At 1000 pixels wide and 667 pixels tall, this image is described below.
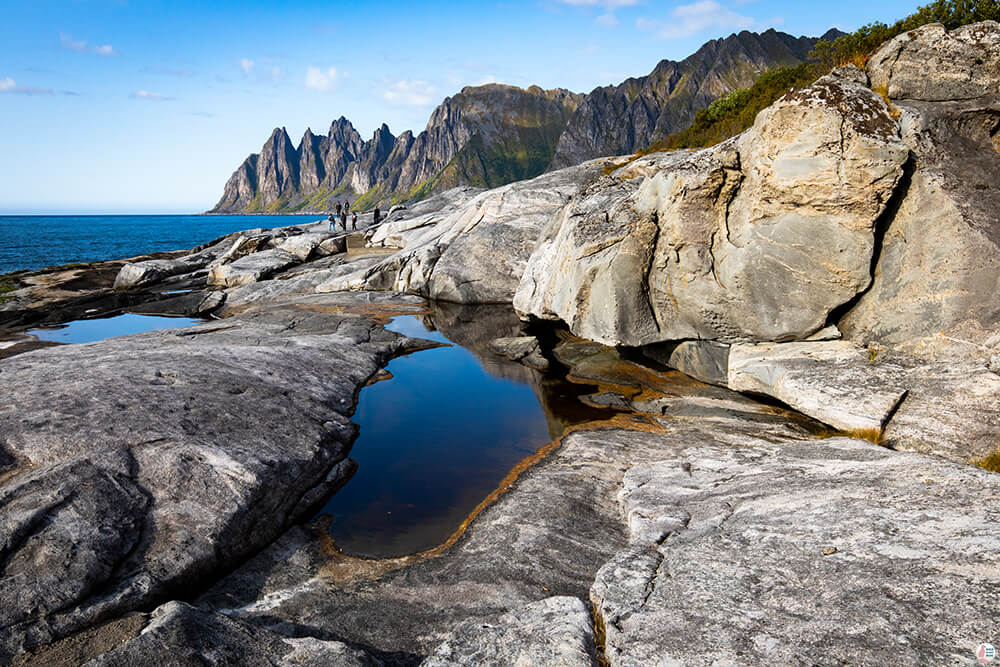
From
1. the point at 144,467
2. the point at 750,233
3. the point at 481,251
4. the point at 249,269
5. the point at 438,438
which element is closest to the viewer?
the point at 144,467

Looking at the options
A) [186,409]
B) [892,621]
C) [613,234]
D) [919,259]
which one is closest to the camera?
[892,621]

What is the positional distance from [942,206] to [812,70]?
21.6 meters

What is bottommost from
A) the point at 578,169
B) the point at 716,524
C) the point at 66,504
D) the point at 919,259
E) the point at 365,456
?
the point at 365,456

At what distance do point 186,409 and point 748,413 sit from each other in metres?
16.0

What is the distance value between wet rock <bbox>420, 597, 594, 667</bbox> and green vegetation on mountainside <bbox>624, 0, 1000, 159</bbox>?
20.5 metres

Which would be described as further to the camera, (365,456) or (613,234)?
(613,234)

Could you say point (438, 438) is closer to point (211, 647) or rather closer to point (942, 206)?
point (211, 647)

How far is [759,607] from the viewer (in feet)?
21.3

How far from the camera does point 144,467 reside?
427 inches

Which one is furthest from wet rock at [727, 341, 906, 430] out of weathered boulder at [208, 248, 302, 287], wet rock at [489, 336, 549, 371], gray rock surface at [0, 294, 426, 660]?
weathered boulder at [208, 248, 302, 287]

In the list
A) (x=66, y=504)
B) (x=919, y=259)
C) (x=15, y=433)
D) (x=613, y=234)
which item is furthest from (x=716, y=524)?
(x=613, y=234)

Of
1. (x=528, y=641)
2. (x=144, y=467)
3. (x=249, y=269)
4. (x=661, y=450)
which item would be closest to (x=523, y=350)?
(x=661, y=450)

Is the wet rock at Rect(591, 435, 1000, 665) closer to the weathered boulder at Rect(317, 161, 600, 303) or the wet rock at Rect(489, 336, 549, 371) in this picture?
the wet rock at Rect(489, 336, 549, 371)

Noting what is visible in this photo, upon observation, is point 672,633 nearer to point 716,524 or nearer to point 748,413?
point 716,524
